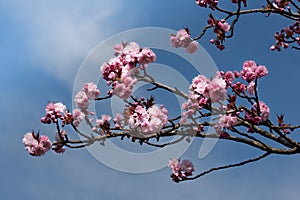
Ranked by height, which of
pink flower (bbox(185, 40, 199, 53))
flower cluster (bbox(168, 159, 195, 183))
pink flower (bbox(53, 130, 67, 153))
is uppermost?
pink flower (bbox(185, 40, 199, 53))

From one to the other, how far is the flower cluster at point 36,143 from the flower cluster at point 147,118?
1519 mm

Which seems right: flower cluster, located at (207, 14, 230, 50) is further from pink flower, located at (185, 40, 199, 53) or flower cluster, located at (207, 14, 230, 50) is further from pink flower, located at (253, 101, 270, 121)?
pink flower, located at (253, 101, 270, 121)

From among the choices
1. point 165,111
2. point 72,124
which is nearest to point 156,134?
point 165,111

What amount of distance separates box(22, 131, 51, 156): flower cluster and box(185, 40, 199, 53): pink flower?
8.58 ft

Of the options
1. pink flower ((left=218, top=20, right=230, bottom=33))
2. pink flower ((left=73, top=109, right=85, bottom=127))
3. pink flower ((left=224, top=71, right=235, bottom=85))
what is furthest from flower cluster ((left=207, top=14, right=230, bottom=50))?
pink flower ((left=73, top=109, right=85, bottom=127))

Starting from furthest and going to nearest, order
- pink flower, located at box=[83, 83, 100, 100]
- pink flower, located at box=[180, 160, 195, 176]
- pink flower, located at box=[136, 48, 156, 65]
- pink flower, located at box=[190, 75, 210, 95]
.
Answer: pink flower, located at box=[180, 160, 195, 176]
pink flower, located at box=[83, 83, 100, 100]
pink flower, located at box=[136, 48, 156, 65]
pink flower, located at box=[190, 75, 210, 95]

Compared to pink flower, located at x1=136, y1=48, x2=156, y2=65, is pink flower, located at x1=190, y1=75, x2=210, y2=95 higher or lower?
pink flower, located at x1=136, y1=48, x2=156, y2=65

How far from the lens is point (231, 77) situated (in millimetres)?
6504

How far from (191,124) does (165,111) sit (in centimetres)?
44

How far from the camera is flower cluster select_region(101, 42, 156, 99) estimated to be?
603 centimetres

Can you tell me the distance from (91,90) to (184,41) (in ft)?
5.61

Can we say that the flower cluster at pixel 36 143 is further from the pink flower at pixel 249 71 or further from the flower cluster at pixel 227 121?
the pink flower at pixel 249 71

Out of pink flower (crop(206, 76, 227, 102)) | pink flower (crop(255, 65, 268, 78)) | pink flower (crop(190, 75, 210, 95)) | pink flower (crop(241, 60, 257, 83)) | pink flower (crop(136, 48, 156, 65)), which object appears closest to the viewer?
pink flower (crop(206, 76, 227, 102))

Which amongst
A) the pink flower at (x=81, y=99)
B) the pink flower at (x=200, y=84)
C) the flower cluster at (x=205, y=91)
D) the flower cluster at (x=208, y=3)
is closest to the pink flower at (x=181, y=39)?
the flower cluster at (x=208, y=3)
